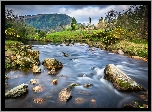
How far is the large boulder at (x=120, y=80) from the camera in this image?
8523 mm

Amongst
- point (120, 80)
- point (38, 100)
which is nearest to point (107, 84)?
point (120, 80)

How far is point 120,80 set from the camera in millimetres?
8945

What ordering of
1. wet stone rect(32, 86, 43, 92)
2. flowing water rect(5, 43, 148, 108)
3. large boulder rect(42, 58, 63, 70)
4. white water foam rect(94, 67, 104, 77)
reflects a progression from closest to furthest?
flowing water rect(5, 43, 148, 108) → wet stone rect(32, 86, 43, 92) → white water foam rect(94, 67, 104, 77) → large boulder rect(42, 58, 63, 70)

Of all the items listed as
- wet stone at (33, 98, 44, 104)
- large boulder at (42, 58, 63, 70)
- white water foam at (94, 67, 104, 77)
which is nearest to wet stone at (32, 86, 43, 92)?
wet stone at (33, 98, 44, 104)

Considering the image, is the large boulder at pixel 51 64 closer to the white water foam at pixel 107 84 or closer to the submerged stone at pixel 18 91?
the white water foam at pixel 107 84

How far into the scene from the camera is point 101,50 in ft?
60.5

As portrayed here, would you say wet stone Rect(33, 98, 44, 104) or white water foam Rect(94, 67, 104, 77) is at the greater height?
white water foam Rect(94, 67, 104, 77)

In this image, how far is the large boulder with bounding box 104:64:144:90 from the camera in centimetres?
852

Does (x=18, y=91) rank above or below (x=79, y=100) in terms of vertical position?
above

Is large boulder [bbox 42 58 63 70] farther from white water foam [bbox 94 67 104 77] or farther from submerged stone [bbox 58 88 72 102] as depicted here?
submerged stone [bbox 58 88 72 102]

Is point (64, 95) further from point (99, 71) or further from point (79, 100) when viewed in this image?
point (99, 71)
